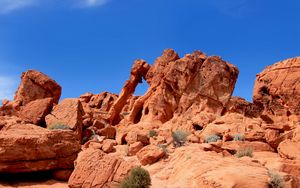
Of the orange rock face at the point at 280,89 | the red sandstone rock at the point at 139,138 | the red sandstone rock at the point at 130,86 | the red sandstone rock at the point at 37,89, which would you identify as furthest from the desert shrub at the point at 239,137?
the red sandstone rock at the point at 130,86

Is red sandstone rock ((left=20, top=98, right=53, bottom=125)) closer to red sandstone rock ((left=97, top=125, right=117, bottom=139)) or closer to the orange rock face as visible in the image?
red sandstone rock ((left=97, top=125, right=117, bottom=139))

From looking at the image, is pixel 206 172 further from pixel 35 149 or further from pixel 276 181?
pixel 35 149

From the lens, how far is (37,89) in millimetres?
27297

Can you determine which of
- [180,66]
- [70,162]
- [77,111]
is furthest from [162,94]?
[70,162]

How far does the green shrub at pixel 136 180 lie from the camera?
1012 centimetres

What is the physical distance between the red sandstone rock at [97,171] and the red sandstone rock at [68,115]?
394 centimetres

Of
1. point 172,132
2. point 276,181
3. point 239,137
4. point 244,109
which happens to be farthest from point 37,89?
point 276,181

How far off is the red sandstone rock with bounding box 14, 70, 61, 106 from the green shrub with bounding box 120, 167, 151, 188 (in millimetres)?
17514

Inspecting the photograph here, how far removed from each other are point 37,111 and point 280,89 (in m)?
14.2

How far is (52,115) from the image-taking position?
1520cm

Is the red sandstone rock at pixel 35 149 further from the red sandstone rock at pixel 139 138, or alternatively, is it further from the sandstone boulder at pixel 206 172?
the red sandstone rock at pixel 139 138

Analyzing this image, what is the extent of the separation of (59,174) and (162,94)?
60.0 ft

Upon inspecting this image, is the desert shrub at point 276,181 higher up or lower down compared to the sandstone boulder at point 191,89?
lower down

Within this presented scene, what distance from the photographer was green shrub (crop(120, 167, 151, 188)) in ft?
33.2
